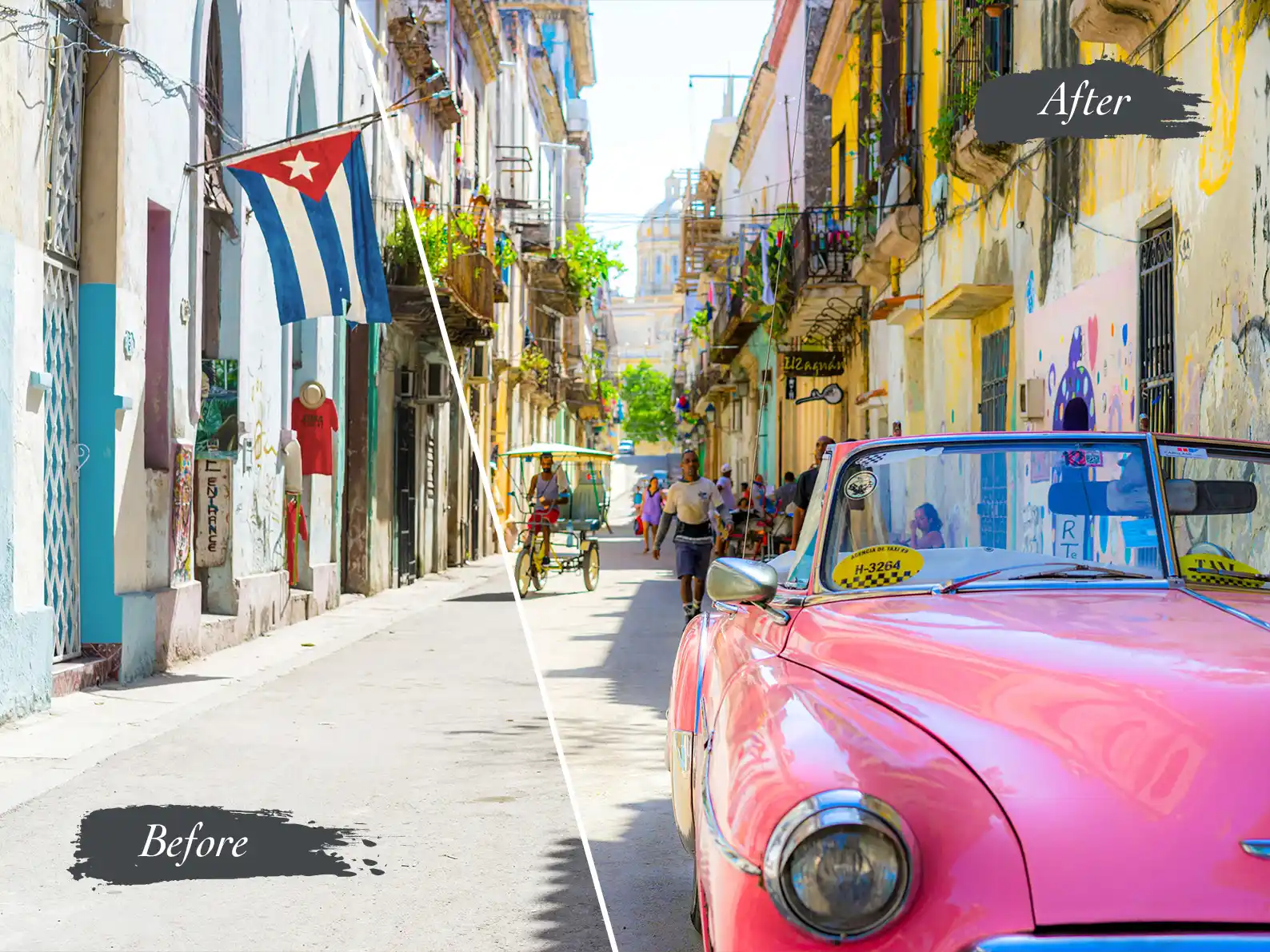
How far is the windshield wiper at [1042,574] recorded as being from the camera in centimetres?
361

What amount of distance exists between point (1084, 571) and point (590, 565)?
17332 millimetres

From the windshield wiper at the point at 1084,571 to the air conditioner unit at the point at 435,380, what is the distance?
21725mm

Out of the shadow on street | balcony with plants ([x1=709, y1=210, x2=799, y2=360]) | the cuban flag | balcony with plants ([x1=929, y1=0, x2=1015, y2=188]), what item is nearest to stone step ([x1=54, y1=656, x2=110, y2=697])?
the cuban flag

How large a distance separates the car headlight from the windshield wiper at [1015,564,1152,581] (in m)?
1.42

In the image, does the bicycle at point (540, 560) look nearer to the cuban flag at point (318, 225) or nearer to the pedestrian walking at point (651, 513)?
the cuban flag at point (318, 225)

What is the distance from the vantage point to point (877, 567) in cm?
379

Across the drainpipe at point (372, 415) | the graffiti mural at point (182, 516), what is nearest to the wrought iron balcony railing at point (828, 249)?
the drainpipe at point (372, 415)

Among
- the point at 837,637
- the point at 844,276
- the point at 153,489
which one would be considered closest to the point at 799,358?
the point at 844,276

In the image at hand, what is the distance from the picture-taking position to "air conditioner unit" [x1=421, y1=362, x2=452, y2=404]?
83.5 ft

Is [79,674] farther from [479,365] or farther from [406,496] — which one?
[479,365]

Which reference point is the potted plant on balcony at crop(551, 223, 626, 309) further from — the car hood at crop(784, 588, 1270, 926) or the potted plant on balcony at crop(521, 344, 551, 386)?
the car hood at crop(784, 588, 1270, 926)

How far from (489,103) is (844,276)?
14.6 metres

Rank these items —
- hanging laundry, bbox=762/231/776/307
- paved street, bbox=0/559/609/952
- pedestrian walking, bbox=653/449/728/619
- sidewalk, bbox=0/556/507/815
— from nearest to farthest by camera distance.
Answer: paved street, bbox=0/559/609/952
sidewalk, bbox=0/556/507/815
pedestrian walking, bbox=653/449/728/619
hanging laundry, bbox=762/231/776/307

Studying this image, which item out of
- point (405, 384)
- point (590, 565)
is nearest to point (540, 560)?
point (590, 565)
